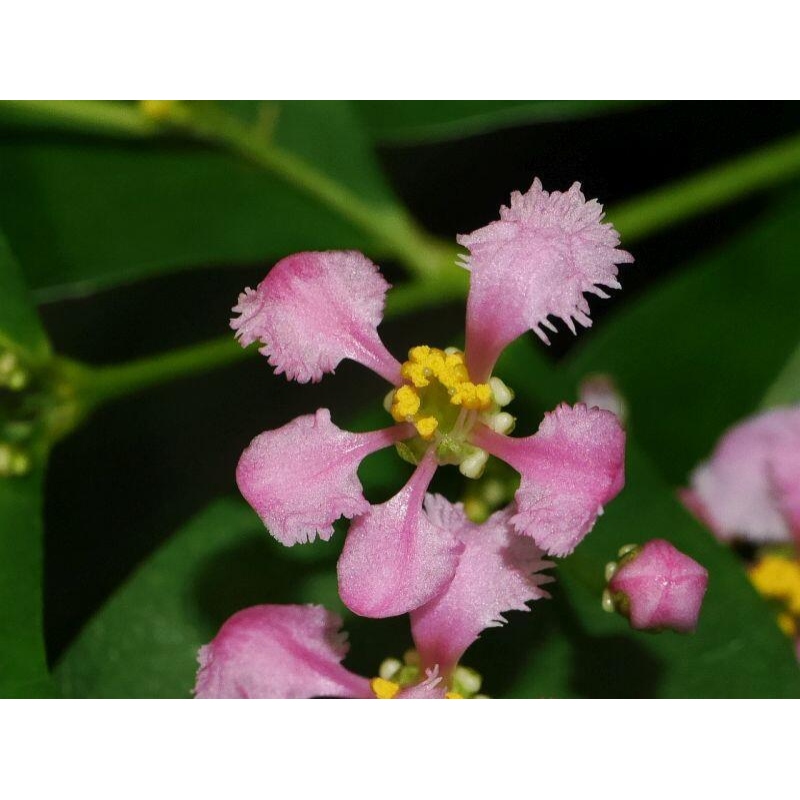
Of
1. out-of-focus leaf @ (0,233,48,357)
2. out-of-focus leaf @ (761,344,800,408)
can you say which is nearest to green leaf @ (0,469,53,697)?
out-of-focus leaf @ (0,233,48,357)

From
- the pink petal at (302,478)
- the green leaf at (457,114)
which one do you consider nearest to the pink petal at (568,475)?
the pink petal at (302,478)

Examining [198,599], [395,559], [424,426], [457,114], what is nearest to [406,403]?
[424,426]

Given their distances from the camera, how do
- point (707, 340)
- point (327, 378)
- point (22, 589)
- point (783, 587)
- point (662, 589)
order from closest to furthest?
point (662, 589)
point (22, 589)
point (783, 587)
point (327, 378)
point (707, 340)

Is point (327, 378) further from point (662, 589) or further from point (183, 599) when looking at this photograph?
point (662, 589)

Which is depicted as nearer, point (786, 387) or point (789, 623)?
point (789, 623)

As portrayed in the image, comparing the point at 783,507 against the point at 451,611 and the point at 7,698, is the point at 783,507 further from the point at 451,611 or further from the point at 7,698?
the point at 7,698

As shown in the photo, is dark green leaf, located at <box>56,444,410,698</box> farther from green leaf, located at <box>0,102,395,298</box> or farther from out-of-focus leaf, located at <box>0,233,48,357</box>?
green leaf, located at <box>0,102,395,298</box>
